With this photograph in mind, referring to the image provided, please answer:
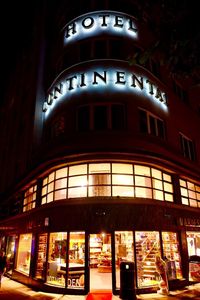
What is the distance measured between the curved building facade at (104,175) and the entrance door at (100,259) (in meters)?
0.06

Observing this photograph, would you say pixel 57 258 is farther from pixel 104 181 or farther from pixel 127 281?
pixel 104 181

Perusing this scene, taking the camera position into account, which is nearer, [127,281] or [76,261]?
[127,281]

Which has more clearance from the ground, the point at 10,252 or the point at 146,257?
the point at 146,257

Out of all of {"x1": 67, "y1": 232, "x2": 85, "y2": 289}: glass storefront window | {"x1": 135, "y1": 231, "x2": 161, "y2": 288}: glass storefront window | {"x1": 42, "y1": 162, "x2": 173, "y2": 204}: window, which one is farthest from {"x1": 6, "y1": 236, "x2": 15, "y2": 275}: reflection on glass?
{"x1": 135, "y1": 231, "x2": 161, "y2": 288}: glass storefront window

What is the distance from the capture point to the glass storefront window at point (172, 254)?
1313 centimetres

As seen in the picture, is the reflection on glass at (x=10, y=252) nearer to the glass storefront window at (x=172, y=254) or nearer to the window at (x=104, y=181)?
the window at (x=104, y=181)

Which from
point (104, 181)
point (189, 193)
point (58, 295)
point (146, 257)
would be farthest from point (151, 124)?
point (58, 295)

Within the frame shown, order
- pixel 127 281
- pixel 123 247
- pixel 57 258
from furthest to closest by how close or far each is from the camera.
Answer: pixel 57 258 < pixel 123 247 < pixel 127 281

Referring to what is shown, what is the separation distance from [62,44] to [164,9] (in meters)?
13.8

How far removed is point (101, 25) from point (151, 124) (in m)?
7.79

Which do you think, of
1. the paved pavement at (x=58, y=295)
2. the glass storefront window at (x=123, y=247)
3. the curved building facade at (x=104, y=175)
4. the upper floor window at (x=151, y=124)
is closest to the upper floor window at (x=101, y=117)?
the curved building facade at (x=104, y=175)

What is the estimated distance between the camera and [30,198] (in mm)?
18562

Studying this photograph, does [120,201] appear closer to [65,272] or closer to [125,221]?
[125,221]

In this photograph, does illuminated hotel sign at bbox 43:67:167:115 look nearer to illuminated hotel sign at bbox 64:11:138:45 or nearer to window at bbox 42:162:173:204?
illuminated hotel sign at bbox 64:11:138:45
